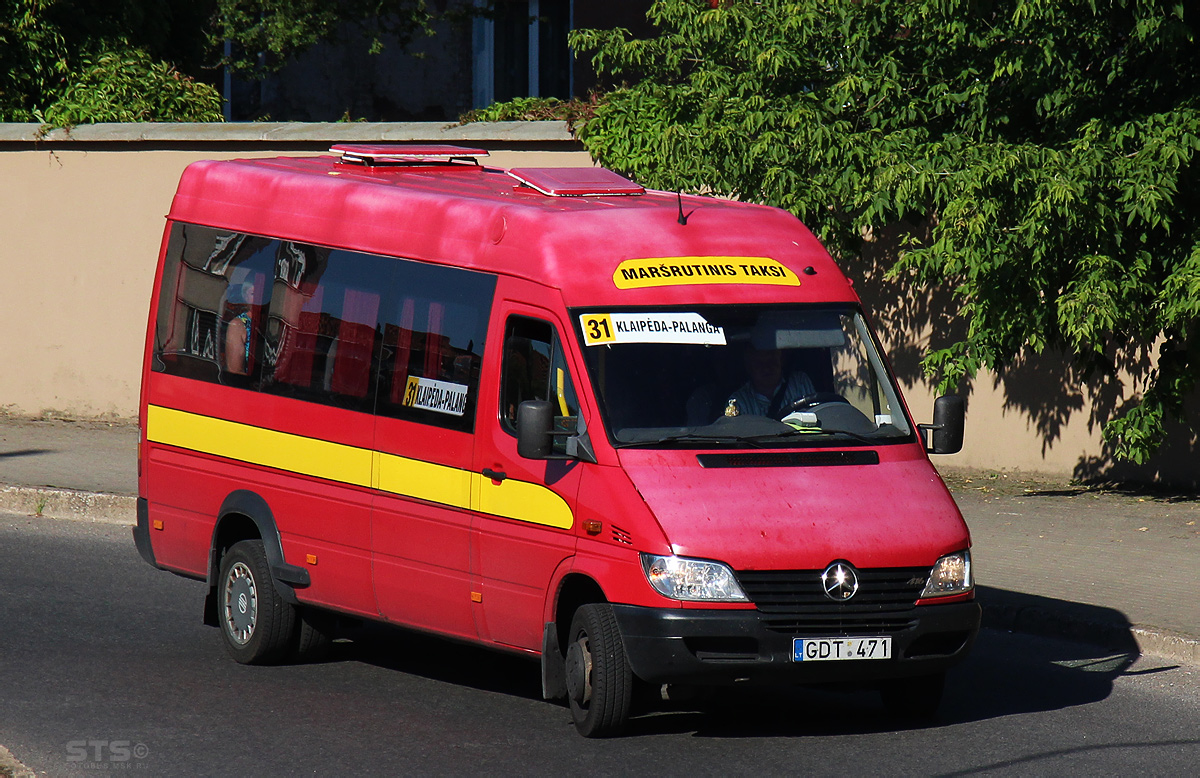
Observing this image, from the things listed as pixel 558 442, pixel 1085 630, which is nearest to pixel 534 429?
pixel 558 442

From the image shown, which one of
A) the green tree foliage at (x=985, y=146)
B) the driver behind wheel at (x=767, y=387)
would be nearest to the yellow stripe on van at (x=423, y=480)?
the driver behind wheel at (x=767, y=387)

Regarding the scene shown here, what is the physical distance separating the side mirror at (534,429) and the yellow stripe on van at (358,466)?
26 centimetres

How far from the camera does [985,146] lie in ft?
41.6

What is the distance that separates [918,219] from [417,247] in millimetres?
6992

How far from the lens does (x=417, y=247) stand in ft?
28.4

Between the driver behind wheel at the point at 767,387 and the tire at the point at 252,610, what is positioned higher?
the driver behind wheel at the point at 767,387

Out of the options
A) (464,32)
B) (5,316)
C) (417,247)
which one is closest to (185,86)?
(5,316)

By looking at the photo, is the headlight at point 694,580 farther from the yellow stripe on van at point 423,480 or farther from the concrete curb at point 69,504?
the concrete curb at point 69,504

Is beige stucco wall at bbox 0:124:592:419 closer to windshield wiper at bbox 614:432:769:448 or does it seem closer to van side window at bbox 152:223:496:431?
van side window at bbox 152:223:496:431

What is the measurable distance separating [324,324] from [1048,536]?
605 cm

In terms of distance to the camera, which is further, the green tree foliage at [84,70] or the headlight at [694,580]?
the green tree foliage at [84,70]

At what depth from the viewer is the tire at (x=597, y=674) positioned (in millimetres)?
7305

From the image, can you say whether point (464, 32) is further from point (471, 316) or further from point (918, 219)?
point (471, 316)

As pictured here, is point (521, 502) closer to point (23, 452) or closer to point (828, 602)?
point (828, 602)
